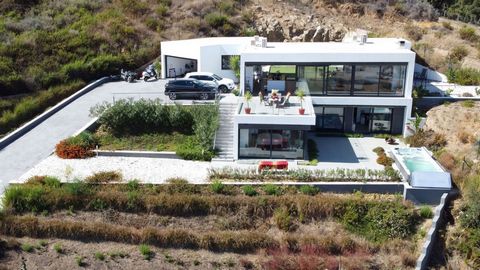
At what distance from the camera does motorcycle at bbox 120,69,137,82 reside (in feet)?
131

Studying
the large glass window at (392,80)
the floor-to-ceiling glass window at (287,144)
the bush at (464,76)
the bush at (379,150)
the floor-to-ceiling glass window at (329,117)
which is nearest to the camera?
the floor-to-ceiling glass window at (287,144)

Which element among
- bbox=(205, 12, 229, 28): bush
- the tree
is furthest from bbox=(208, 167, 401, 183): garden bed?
bbox=(205, 12, 229, 28): bush

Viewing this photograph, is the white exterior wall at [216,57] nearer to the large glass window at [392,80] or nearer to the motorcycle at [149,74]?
the motorcycle at [149,74]

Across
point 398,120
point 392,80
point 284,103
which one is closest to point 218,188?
point 284,103

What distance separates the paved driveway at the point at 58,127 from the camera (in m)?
27.1

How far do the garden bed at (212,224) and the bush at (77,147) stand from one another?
359 cm

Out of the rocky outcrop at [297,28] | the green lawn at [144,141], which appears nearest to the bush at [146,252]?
the green lawn at [144,141]

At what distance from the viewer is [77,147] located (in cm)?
2847

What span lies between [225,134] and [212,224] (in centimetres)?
795

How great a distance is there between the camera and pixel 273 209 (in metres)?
23.8

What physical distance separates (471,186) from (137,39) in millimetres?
30898

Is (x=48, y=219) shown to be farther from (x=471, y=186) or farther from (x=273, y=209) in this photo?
(x=471, y=186)

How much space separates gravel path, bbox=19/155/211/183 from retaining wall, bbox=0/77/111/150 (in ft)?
11.5

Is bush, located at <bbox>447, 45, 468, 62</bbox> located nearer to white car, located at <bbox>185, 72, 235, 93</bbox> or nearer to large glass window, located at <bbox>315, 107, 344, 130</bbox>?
large glass window, located at <bbox>315, 107, 344, 130</bbox>
